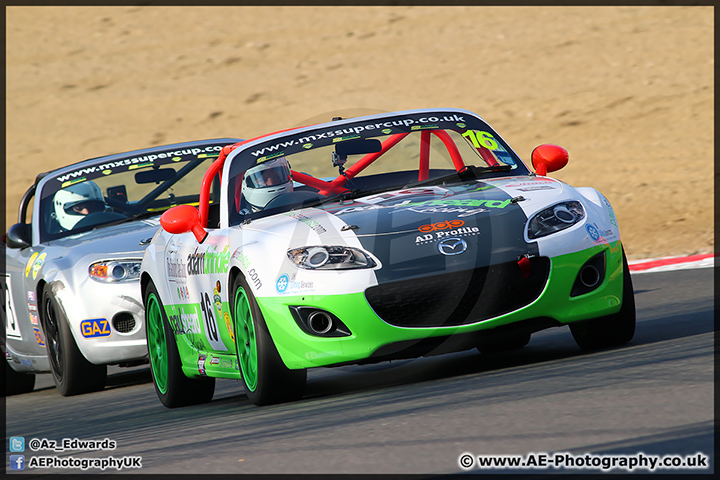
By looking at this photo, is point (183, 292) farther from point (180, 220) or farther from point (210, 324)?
point (180, 220)

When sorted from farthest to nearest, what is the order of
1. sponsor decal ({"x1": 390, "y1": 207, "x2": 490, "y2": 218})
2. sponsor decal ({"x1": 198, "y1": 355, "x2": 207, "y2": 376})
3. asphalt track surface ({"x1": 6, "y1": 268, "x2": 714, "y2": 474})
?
sponsor decal ({"x1": 198, "y1": 355, "x2": 207, "y2": 376}) → sponsor decal ({"x1": 390, "y1": 207, "x2": 490, "y2": 218}) → asphalt track surface ({"x1": 6, "y1": 268, "x2": 714, "y2": 474})

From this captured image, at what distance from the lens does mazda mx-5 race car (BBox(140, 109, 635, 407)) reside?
247 inches

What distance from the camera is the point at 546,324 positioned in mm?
6484

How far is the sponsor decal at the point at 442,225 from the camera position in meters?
6.38

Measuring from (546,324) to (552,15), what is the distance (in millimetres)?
28840

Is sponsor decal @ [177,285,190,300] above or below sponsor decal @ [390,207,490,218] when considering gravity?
below

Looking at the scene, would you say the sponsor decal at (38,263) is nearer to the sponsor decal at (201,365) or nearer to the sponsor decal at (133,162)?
the sponsor decal at (133,162)

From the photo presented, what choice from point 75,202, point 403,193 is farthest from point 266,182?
point 75,202

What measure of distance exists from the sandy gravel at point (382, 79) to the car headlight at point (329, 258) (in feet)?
36.5

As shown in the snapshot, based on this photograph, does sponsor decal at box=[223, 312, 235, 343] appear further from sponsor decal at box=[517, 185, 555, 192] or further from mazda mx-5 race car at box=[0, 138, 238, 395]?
mazda mx-5 race car at box=[0, 138, 238, 395]

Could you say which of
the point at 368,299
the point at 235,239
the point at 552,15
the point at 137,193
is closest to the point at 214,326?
the point at 235,239

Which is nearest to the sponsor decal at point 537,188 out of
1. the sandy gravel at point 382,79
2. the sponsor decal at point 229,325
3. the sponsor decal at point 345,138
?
the sponsor decal at point 345,138

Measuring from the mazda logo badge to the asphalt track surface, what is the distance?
0.69 metres

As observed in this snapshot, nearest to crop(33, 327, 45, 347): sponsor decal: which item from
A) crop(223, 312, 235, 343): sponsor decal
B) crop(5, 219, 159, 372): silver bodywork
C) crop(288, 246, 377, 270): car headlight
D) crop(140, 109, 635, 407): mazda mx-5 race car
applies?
crop(5, 219, 159, 372): silver bodywork
